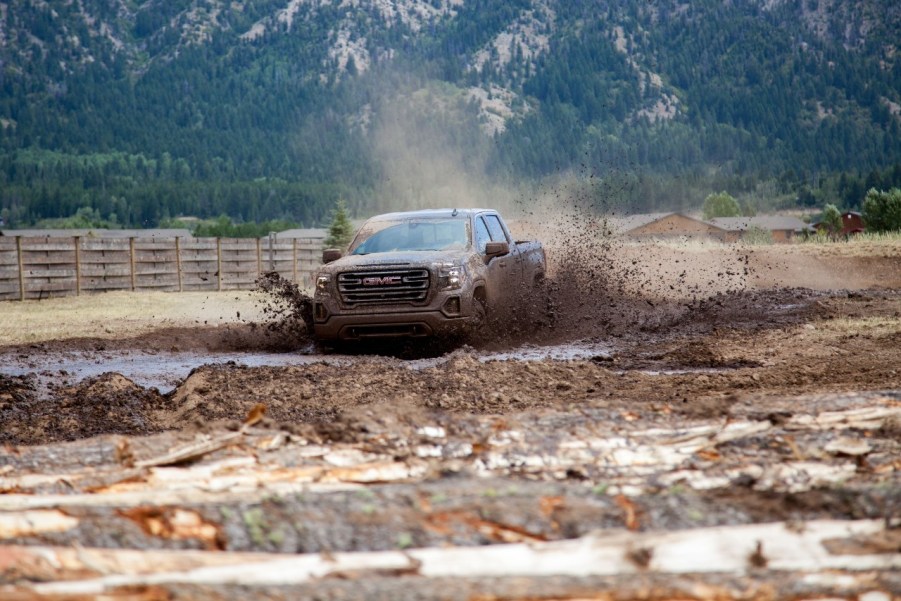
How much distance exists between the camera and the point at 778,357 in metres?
12.1

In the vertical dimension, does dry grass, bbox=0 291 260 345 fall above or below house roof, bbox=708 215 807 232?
below

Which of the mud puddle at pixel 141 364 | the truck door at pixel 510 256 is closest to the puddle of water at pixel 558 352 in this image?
the truck door at pixel 510 256

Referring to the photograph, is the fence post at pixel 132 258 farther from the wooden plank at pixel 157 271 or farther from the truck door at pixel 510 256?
the truck door at pixel 510 256

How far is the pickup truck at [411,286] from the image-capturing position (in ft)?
43.4

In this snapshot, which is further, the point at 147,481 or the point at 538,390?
the point at 538,390

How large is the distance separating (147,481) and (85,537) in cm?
80

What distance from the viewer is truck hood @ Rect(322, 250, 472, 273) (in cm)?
1327

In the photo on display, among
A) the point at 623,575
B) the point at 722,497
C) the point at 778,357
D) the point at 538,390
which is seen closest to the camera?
the point at 623,575

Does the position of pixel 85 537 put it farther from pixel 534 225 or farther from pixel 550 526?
pixel 534 225

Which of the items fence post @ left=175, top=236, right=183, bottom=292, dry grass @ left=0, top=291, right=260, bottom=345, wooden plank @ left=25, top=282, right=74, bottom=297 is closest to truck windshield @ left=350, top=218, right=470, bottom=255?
dry grass @ left=0, top=291, right=260, bottom=345

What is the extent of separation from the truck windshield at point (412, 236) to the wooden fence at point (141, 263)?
46.8ft

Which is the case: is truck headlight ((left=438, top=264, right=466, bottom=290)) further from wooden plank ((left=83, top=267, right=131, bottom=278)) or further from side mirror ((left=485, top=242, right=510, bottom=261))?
wooden plank ((left=83, top=267, right=131, bottom=278))

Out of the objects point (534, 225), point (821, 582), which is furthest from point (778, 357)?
point (534, 225)

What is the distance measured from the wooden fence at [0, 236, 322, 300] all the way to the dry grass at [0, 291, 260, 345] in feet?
3.92
